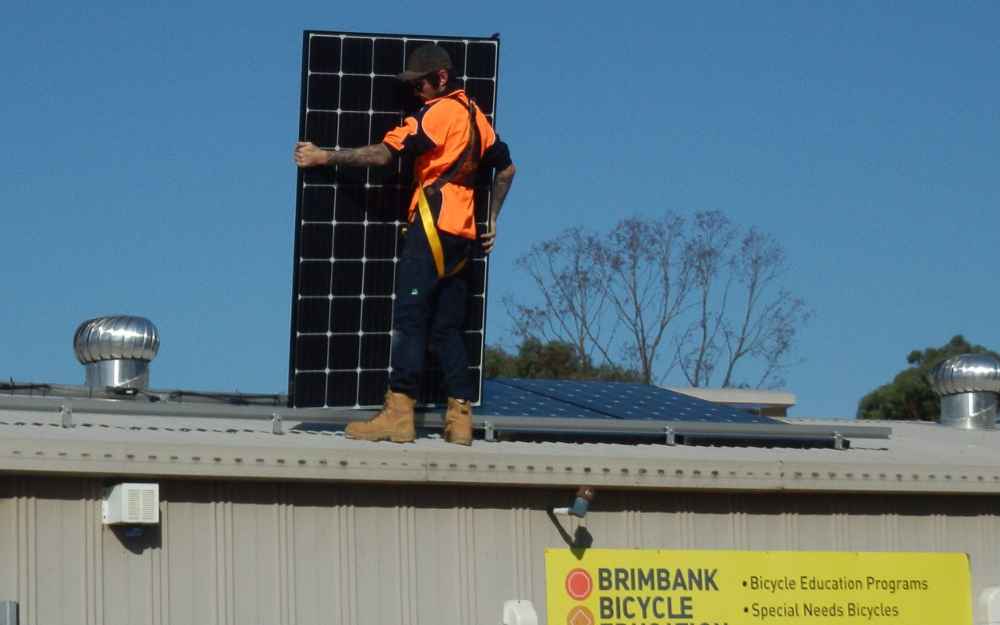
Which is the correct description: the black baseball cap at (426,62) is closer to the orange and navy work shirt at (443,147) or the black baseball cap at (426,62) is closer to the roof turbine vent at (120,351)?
the orange and navy work shirt at (443,147)

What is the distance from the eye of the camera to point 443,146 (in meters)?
11.4

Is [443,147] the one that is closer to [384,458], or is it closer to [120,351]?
[384,458]

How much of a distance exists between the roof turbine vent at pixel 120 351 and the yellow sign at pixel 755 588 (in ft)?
15.9

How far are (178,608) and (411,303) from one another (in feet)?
8.88

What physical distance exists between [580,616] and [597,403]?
303 cm

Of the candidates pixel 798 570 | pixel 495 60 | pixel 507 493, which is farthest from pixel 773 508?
pixel 495 60

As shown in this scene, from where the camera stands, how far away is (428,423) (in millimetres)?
11664

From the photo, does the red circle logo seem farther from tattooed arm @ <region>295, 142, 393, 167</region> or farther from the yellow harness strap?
tattooed arm @ <region>295, 142, 393, 167</region>

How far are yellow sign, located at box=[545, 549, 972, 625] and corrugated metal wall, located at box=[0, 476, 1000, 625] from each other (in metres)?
0.11

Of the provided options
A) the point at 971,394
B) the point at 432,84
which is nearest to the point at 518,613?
the point at 432,84

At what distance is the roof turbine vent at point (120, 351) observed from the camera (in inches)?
550

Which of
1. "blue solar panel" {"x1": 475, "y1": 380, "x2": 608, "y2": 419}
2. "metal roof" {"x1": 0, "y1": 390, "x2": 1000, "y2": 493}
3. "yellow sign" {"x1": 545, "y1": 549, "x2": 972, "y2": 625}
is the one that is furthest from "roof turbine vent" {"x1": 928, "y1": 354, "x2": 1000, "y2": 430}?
"blue solar panel" {"x1": 475, "y1": 380, "x2": 608, "y2": 419}

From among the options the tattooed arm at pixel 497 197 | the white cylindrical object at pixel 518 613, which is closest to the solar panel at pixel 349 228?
the tattooed arm at pixel 497 197

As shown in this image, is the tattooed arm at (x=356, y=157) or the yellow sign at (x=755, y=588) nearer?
the yellow sign at (x=755, y=588)
